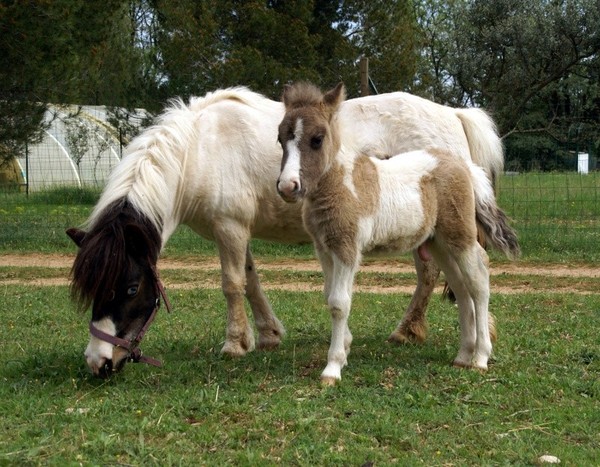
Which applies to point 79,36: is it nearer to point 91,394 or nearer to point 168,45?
point 168,45

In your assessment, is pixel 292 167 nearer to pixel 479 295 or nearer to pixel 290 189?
pixel 290 189

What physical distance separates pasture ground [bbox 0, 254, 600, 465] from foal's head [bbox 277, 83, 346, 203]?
1282mm

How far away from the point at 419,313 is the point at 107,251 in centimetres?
277

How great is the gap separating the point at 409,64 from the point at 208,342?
1557 cm

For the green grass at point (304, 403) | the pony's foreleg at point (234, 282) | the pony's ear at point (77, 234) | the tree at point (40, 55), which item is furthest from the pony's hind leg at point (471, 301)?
the tree at point (40, 55)

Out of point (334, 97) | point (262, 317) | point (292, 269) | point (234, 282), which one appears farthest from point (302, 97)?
point (292, 269)

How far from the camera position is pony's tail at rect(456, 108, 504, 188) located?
686cm

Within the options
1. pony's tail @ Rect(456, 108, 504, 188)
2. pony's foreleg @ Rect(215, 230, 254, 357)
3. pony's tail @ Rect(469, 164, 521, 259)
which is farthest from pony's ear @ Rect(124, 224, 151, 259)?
pony's tail @ Rect(456, 108, 504, 188)

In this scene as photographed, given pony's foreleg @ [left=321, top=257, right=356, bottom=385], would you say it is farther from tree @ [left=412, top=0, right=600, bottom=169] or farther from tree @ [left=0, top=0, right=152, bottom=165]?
tree @ [left=412, top=0, right=600, bottom=169]

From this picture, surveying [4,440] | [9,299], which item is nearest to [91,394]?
[4,440]

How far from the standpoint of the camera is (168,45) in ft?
60.2

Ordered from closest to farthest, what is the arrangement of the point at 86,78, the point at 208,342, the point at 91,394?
1. the point at 91,394
2. the point at 208,342
3. the point at 86,78

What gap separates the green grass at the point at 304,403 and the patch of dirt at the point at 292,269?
2.85 metres

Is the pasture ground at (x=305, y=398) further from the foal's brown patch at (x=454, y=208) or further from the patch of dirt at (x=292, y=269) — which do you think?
the patch of dirt at (x=292, y=269)
